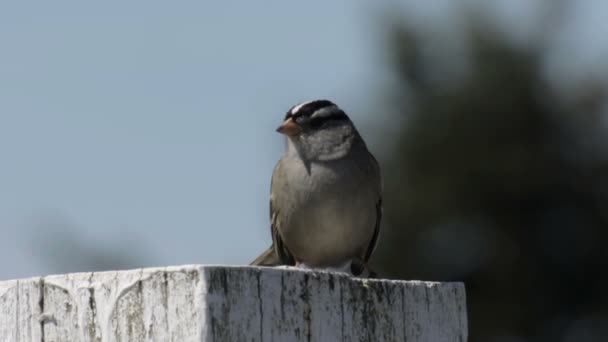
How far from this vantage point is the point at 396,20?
24.4 m

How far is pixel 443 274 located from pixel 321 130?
15234 millimetres

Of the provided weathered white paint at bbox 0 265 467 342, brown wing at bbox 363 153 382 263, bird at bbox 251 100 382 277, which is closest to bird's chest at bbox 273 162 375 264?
bird at bbox 251 100 382 277

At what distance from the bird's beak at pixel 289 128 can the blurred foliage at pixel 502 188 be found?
15242mm

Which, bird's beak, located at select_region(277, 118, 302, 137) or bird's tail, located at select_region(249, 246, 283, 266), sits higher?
bird's beak, located at select_region(277, 118, 302, 137)

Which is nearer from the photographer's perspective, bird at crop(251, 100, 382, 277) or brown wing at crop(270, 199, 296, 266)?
bird at crop(251, 100, 382, 277)

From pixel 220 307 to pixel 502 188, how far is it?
69.1ft

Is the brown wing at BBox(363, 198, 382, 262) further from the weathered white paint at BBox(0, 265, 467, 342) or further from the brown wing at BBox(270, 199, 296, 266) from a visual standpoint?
the weathered white paint at BBox(0, 265, 467, 342)

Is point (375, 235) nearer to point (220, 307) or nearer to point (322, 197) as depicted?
point (322, 197)

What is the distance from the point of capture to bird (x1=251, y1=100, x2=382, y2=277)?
7070 mm

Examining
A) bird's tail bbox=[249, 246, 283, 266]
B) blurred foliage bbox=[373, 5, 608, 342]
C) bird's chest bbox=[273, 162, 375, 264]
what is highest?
bird's chest bbox=[273, 162, 375, 264]

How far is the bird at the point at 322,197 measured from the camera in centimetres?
707

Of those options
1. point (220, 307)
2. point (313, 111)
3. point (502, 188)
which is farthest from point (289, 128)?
point (502, 188)

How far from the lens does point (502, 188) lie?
24344 mm

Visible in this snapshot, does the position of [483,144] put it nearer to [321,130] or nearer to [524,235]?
[524,235]
